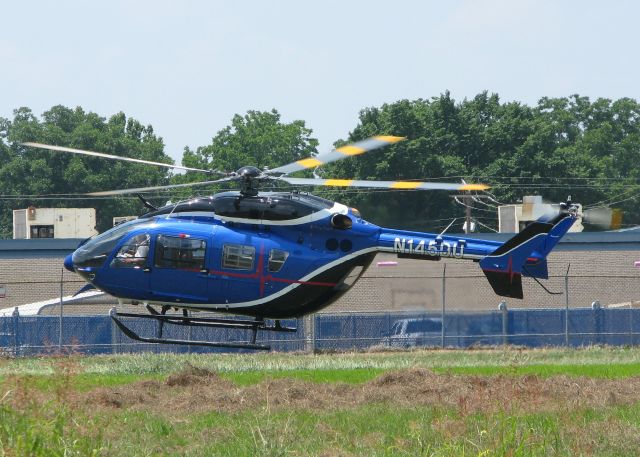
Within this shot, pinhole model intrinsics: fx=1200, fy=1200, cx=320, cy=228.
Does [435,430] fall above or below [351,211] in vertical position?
below

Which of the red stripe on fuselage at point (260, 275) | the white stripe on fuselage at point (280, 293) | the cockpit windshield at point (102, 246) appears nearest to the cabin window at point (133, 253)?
the cockpit windshield at point (102, 246)

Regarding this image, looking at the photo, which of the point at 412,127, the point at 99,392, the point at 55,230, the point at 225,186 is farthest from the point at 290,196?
the point at 225,186

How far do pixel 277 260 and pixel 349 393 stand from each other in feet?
11.5

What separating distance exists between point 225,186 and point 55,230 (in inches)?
1534

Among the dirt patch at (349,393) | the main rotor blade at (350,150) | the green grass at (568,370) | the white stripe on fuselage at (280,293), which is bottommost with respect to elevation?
the green grass at (568,370)

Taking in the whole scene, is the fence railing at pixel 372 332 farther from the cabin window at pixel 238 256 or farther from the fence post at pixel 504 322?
the cabin window at pixel 238 256

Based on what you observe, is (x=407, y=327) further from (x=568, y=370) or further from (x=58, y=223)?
(x=58, y=223)

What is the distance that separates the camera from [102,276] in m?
23.0

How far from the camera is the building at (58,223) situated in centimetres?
5900

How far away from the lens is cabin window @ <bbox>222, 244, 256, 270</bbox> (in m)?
22.4

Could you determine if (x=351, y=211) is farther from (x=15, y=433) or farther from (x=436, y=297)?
(x=15, y=433)

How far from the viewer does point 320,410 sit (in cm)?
1803

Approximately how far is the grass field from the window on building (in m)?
32.8

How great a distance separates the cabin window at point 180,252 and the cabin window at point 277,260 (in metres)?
1.26
